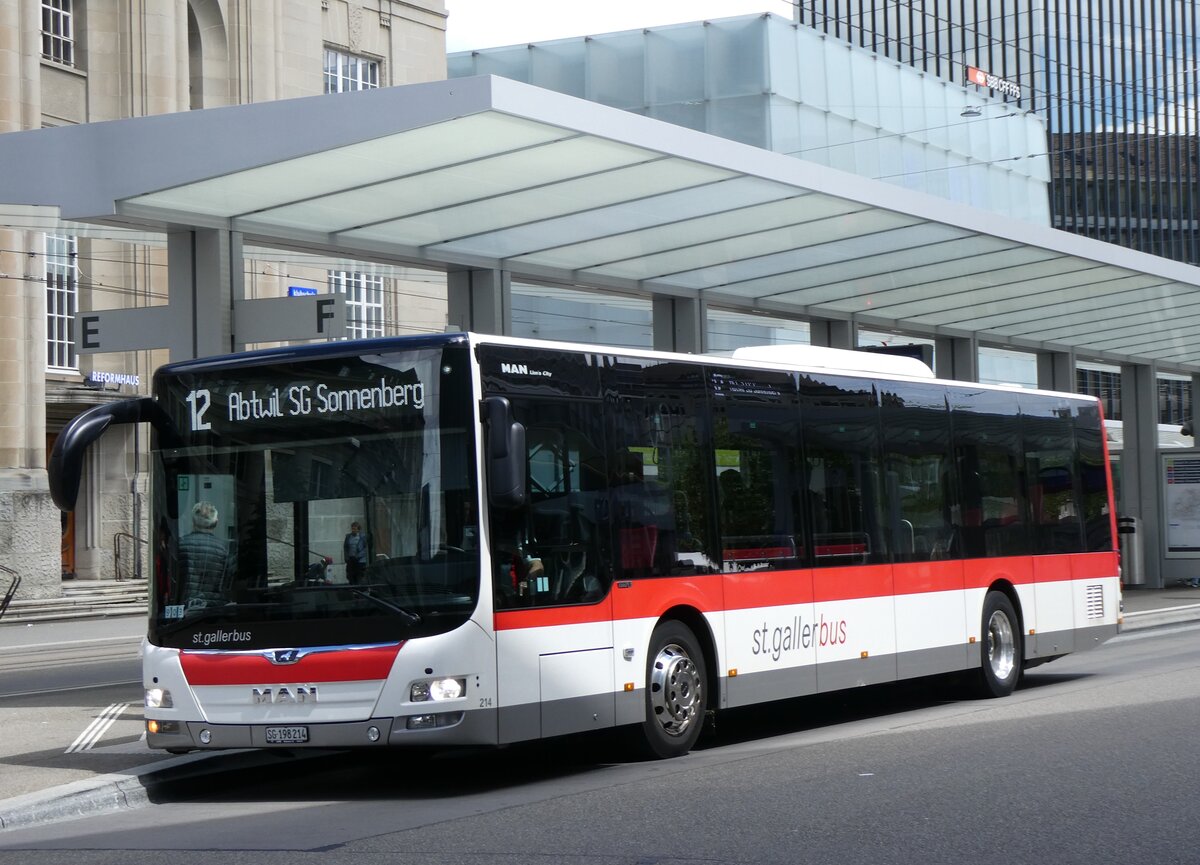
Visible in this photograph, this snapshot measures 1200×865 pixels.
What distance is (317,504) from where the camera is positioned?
32.2 feet

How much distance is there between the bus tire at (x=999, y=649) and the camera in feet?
49.2

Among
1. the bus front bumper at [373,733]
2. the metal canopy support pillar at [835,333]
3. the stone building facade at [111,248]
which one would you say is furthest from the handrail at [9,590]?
the bus front bumper at [373,733]

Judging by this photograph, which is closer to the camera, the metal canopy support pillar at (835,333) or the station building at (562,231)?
the station building at (562,231)

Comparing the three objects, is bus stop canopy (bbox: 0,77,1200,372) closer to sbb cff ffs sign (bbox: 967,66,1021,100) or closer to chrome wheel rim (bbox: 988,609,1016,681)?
chrome wheel rim (bbox: 988,609,1016,681)

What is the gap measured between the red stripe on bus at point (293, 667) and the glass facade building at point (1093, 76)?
81.9 meters

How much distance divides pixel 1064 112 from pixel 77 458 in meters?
88.8

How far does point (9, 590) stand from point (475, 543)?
989 inches

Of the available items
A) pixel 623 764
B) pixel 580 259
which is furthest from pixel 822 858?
pixel 580 259

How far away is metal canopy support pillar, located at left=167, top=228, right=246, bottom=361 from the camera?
45.2ft

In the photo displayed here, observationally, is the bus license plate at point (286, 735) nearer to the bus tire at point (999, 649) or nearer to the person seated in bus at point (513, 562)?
the person seated in bus at point (513, 562)

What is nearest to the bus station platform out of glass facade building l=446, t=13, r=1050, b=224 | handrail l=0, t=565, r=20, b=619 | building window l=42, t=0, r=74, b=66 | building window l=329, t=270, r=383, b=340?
handrail l=0, t=565, r=20, b=619

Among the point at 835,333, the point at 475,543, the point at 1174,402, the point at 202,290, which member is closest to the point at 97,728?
the point at 202,290

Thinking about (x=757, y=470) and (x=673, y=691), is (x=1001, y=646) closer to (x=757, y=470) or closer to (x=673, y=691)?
(x=757, y=470)

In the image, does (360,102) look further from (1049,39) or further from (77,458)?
(1049,39)
